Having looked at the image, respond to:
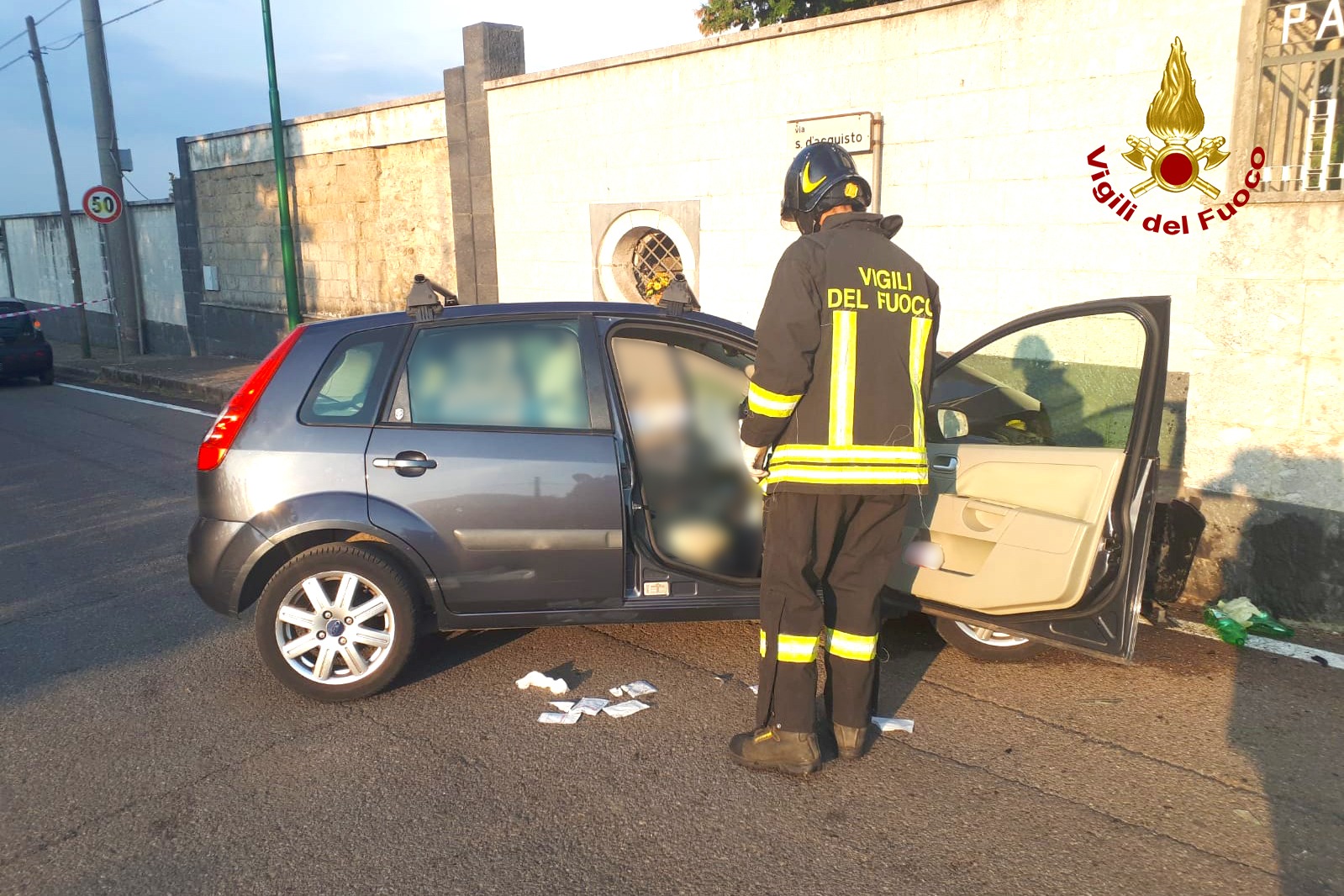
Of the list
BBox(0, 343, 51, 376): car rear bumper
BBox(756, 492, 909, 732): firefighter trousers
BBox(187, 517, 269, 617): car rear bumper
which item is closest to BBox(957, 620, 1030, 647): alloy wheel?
BBox(756, 492, 909, 732): firefighter trousers

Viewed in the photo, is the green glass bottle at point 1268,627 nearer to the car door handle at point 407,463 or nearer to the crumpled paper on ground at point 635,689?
the crumpled paper on ground at point 635,689

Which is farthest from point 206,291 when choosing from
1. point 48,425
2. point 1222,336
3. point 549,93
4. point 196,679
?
point 1222,336

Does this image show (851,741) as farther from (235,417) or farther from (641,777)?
(235,417)

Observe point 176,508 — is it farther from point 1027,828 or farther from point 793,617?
point 1027,828

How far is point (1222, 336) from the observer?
5.33 m

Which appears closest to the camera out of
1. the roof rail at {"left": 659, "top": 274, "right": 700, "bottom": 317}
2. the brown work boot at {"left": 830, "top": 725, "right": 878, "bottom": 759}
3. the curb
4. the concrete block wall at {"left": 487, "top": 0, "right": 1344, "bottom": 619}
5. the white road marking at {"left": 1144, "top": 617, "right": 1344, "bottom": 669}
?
the brown work boot at {"left": 830, "top": 725, "right": 878, "bottom": 759}

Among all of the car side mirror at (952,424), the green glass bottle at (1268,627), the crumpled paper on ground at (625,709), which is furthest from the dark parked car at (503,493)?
the green glass bottle at (1268,627)

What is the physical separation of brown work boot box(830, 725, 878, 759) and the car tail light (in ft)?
8.57

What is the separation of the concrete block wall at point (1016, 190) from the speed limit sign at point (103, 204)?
7.72 meters

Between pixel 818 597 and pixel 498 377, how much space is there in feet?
5.27

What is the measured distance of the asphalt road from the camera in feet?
9.98

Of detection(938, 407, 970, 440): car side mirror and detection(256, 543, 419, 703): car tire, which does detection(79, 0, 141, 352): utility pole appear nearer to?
detection(256, 543, 419, 703): car tire

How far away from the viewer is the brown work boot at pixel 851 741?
12.1 feet

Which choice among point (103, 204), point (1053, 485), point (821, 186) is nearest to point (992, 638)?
point (1053, 485)
